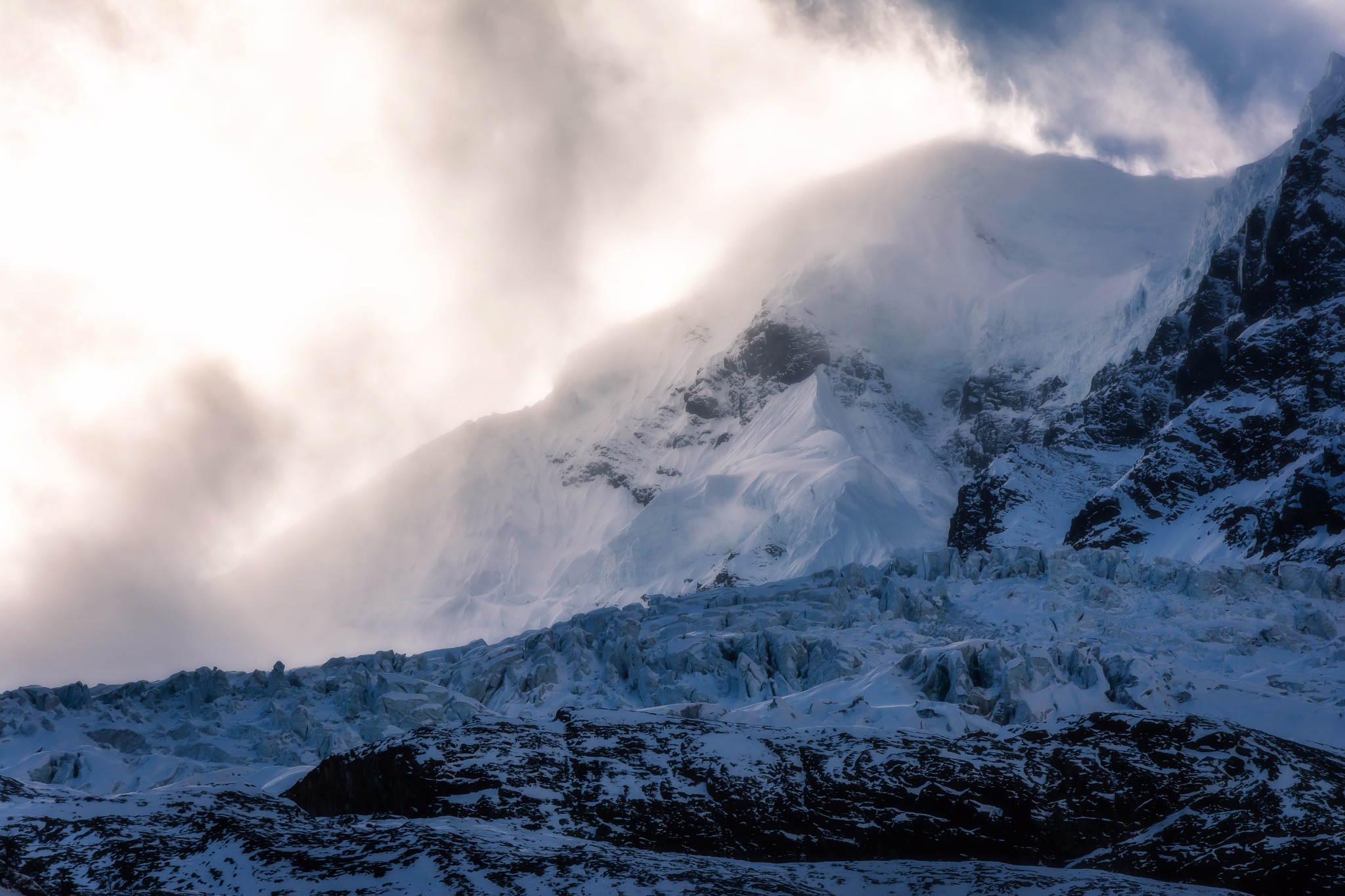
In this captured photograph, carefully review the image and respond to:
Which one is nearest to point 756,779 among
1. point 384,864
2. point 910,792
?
point 910,792

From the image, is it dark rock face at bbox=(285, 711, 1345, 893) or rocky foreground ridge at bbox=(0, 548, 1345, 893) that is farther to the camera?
dark rock face at bbox=(285, 711, 1345, 893)

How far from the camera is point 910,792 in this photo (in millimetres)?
64625

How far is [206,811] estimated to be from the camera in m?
61.1

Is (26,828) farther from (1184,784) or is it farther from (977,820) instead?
(1184,784)

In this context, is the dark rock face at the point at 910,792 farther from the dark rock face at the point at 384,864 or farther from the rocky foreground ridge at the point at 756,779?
the dark rock face at the point at 384,864

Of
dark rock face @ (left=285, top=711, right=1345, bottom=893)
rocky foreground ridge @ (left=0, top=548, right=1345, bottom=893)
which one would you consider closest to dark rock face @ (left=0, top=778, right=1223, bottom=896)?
rocky foreground ridge @ (left=0, top=548, right=1345, bottom=893)

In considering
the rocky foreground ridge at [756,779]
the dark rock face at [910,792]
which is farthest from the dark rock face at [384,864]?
the dark rock face at [910,792]

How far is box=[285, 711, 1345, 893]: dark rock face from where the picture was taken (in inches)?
2383

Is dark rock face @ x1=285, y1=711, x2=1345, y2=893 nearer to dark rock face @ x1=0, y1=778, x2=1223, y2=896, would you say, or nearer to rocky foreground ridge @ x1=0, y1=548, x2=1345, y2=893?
rocky foreground ridge @ x1=0, y1=548, x2=1345, y2=893

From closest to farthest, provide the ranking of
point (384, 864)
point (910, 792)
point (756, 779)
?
1. point (384, 864)
2. point (910, 792)
3. point (756, 779)

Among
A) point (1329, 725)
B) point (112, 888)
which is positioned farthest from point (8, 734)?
point (1329, 725)

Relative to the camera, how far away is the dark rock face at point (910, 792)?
60.5 meters

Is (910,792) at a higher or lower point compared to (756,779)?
lower

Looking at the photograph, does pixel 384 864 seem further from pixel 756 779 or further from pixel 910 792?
pixel 910 792
